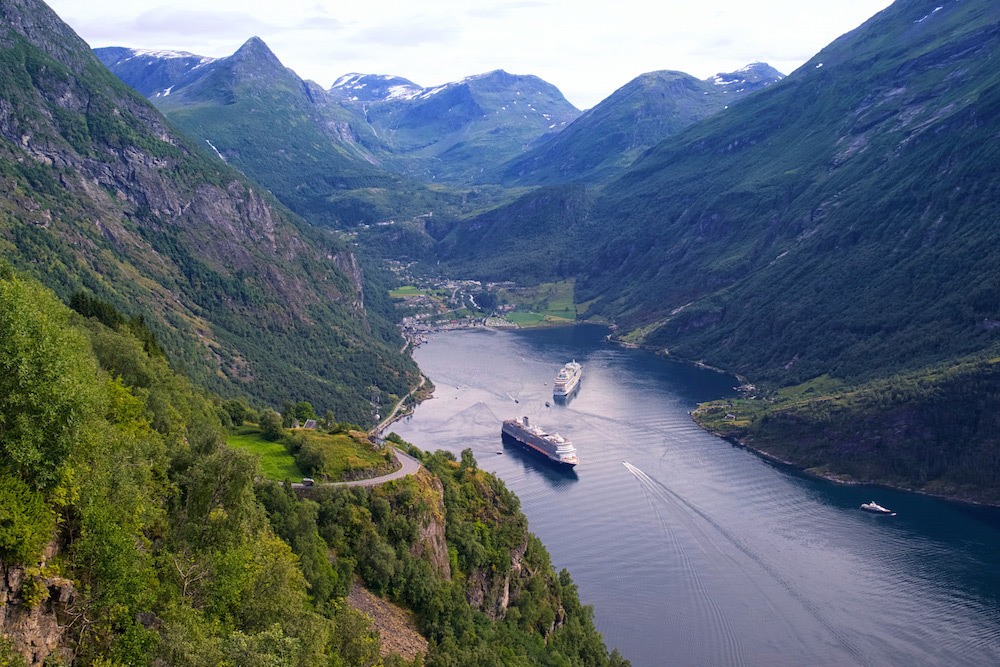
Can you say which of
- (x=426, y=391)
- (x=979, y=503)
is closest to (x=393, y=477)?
(x=979, y=503)

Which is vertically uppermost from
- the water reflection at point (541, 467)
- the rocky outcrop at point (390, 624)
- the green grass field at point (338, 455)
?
the green grass field at point (338, 455)

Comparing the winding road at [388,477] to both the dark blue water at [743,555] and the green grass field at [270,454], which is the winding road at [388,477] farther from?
the dark blue water at [743,555]

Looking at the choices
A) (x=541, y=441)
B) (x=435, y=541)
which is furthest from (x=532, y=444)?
(x=435, y=541)

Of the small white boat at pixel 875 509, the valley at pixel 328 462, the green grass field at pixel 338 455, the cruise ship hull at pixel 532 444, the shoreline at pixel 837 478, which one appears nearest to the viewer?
the valley at pixel 328 462

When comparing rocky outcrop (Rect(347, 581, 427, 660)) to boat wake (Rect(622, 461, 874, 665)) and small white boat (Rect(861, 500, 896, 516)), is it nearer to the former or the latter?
boat wake (Rect(622, 461, 874, 665))

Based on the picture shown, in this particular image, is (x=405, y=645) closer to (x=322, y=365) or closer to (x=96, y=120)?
(x=322, y=365)

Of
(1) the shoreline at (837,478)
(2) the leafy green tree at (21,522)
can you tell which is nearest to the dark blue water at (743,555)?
(1) the shoreline at (837,478)

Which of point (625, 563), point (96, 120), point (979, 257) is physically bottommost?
point (625, 563)

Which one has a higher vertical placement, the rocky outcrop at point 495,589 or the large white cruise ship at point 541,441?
the rocky outcrop at point 495,589

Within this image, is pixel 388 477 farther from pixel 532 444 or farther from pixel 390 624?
pixel 532 444
